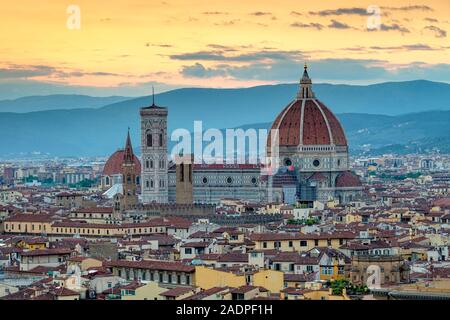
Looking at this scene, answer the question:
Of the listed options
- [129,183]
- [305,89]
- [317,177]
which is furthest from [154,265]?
[305,89]

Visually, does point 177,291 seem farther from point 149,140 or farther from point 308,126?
point 308,126

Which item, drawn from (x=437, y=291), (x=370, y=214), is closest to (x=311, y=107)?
(x=370, y=214)

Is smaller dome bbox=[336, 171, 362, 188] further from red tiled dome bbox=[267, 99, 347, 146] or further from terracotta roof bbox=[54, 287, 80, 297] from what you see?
terracotta roof bbox=[54, 287, 80, 297]

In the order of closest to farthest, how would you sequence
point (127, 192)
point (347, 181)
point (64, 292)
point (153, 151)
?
point (64, 292), point (127, 192), point (347, 181), point (153, 151)

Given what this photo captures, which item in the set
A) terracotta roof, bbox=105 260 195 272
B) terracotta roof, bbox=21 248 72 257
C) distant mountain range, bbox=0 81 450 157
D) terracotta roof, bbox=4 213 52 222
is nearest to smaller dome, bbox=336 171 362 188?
terracotta roof, bbox=4 213 52 222

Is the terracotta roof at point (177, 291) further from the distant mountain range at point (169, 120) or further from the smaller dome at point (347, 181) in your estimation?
the distant mountain range at point (169, 120)

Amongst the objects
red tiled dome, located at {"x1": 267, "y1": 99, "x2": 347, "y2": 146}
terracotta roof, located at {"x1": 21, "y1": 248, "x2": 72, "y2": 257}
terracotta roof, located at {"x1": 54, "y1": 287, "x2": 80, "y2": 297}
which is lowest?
terracotta roof, located at {"x1": 54, "y1": 287, "x2": 80, "y2": 297}

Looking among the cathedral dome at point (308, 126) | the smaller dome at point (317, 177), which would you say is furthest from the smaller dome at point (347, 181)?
the cathedral dome at point (308, 126)
